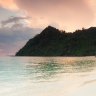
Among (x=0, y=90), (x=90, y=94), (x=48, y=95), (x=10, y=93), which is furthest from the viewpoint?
(x=0, y=90)

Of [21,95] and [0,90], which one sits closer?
[21,95]

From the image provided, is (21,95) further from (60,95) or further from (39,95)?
(60,95)

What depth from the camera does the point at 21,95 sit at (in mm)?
22734

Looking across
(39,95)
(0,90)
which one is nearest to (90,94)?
(39,95)

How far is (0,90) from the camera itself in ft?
85.4

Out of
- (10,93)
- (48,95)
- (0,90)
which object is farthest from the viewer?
(0,90)

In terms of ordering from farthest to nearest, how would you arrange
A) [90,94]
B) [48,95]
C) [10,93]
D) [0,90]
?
[0,90] → [10,93] → [48,95] → [90,94]

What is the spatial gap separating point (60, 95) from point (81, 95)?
71.9 inches

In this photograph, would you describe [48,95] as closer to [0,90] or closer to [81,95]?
[81,95]

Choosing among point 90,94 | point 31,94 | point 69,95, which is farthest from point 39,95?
point 90,94

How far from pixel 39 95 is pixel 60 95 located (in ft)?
6.15

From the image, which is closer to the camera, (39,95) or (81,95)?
(81,95)

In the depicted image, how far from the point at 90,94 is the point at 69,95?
69.0 inches

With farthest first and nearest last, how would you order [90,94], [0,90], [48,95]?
[0,90], [48,95], [90,94]
